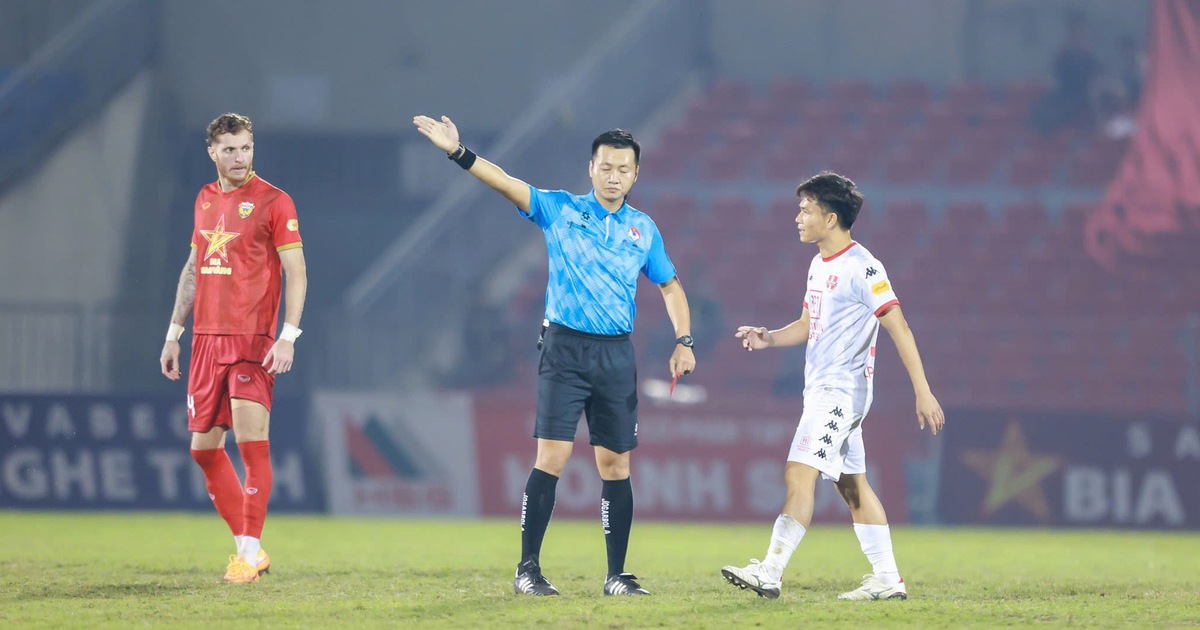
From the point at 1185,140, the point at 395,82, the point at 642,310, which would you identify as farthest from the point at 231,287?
the point at 1185,140

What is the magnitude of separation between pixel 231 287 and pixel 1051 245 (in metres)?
13.5

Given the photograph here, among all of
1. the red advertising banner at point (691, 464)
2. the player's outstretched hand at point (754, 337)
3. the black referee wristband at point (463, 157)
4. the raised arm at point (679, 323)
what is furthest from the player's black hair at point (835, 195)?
the red advertising banner at point (691, 464)

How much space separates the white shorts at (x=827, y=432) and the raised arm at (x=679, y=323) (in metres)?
0.57

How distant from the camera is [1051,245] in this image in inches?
689

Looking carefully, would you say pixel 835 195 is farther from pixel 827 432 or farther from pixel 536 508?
pixel 536 508

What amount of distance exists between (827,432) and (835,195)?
107cm

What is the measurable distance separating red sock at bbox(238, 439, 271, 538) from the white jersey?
2.62 m

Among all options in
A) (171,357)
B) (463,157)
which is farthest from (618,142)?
(171,357)

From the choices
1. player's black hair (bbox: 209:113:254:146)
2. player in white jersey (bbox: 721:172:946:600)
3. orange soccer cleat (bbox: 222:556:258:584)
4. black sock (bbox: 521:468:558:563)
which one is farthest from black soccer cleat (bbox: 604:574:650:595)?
player's black hair (bbox: 209:113:254:146)

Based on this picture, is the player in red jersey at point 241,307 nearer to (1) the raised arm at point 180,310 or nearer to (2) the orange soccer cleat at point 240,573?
(2) the orange soccer cleat at point 240,573

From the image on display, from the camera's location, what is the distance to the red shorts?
6.42 meters

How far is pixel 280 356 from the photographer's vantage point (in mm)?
6273

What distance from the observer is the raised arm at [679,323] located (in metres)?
6.01

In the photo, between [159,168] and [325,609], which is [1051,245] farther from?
[325,609]
